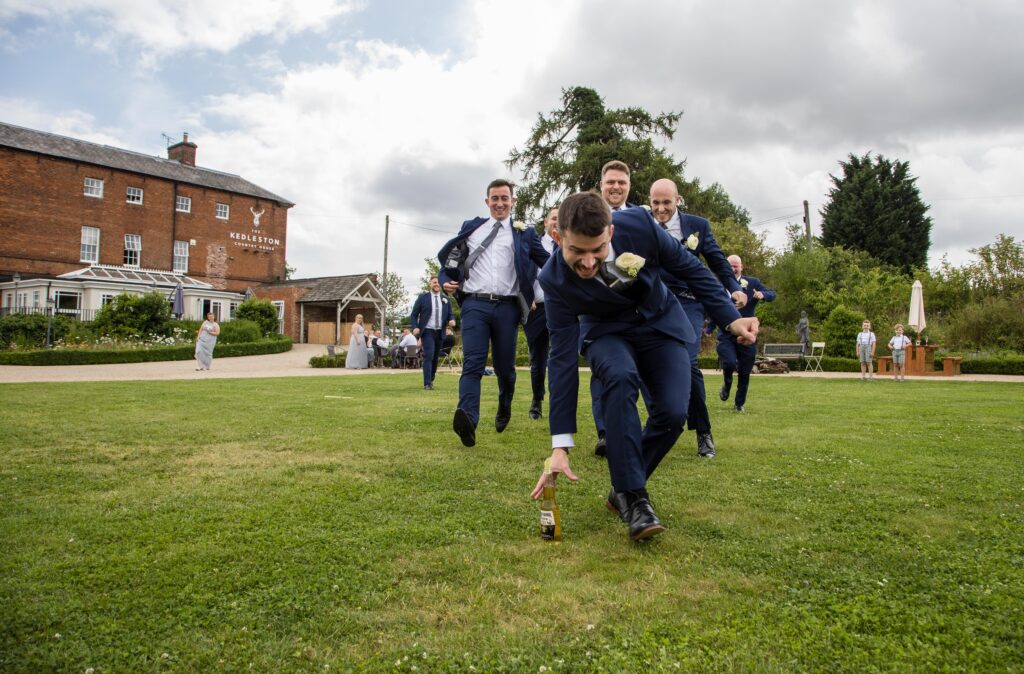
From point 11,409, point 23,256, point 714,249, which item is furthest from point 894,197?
point 23,256

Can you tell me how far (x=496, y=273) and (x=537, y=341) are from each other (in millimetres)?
1185

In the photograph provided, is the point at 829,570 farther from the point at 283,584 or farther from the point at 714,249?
the point at 714,249

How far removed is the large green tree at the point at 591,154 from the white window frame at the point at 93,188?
24364 mm

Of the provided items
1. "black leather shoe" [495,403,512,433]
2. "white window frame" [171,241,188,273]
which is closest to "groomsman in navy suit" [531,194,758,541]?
"black leather shoe" [495,403,512,433]

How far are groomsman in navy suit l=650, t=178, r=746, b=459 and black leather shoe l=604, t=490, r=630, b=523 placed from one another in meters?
1.67

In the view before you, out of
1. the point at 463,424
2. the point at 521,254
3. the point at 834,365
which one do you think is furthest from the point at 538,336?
the point at 834,365

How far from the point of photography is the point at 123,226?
131ft

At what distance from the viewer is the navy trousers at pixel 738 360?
8867 millimetres

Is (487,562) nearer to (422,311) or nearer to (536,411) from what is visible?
(536,411)

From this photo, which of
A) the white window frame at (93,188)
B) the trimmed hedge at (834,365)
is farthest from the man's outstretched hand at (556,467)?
the white window frame at (93,188)

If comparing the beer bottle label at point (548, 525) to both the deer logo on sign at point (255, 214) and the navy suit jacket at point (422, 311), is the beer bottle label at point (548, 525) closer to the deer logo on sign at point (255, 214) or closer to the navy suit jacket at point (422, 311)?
the navy suit jacket at point (422, 311)

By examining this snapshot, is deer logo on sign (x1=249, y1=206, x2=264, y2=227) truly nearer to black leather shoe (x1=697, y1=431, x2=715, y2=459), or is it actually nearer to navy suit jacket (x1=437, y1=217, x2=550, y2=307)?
navy suit jacket (x1=437, y1=217, x2=550, y2=307)

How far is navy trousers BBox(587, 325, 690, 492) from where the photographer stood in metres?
3.35

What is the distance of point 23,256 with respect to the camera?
36.0m
